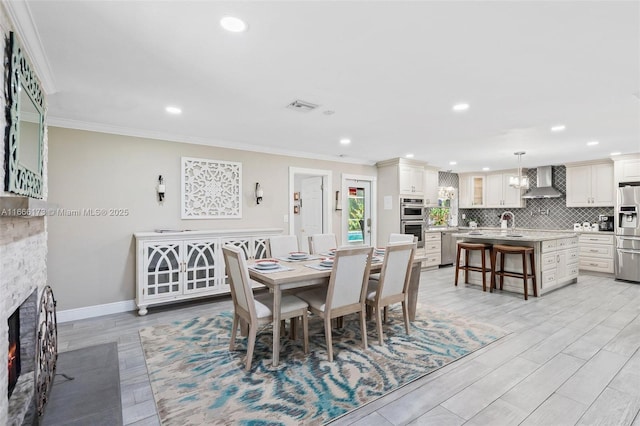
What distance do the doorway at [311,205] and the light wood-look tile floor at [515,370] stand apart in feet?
7.60

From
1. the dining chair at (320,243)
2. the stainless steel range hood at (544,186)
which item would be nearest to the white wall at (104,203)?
the dining chair at (320,243)

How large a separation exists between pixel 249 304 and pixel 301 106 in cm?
202

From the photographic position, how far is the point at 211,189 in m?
4.69

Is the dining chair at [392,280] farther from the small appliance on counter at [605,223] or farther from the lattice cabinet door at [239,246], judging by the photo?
the small appliance on counter at [605,223]

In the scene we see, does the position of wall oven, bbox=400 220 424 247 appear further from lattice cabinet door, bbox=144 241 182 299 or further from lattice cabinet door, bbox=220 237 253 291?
lattice cabinet door, bbox=144 241 182 299

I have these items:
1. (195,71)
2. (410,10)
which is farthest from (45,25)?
(410,10)

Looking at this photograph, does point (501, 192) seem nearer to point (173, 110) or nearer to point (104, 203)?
point (173, 110)

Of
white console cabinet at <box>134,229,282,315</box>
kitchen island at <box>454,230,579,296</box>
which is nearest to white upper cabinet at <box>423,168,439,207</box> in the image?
kitchen island at <box>454,230,579,296</box>

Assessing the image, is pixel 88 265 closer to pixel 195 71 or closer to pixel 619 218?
pixel 195 71

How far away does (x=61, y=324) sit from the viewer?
3.57 metres

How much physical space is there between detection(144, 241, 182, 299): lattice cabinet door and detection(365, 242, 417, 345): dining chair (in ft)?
8.33

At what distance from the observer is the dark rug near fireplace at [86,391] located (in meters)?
1.91

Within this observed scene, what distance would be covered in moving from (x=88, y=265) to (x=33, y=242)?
6.12ft

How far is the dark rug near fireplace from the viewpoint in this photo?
191 centimetres
